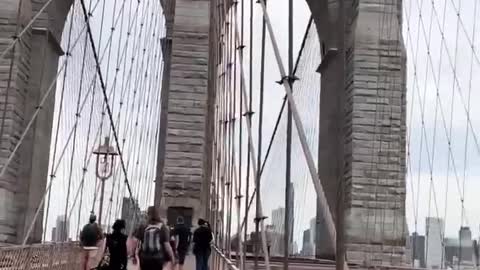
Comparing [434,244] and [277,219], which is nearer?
[434,244]

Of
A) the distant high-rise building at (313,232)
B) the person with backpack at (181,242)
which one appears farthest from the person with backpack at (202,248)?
the distant high-rise building at (313,232)

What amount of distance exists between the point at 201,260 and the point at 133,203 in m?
13.6

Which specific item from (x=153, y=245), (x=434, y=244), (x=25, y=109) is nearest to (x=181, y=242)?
(x=434, y=244)

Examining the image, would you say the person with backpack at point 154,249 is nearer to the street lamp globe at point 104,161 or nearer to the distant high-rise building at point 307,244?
the street lamp globe at point 104,161

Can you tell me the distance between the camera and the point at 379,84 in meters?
15.2

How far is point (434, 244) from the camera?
403 inches

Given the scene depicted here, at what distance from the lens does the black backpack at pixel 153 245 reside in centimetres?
578

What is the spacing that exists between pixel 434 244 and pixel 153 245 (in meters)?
5.46

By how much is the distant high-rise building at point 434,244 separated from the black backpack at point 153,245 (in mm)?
4928

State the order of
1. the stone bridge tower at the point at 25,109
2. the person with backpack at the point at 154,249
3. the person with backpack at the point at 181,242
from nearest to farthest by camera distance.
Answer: the person with backpack at the point at 154,249 < the person with backpack at the point at 181,242 < the stone bridge tower at the point at 25,109

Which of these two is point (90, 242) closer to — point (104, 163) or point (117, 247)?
point (117, 247)

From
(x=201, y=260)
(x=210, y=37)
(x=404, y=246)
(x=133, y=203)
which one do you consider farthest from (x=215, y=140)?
(x=201, y=260)

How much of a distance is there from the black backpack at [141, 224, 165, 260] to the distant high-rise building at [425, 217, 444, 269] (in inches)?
194

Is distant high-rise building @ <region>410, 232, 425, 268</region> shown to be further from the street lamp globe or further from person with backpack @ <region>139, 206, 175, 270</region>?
the street lamp globe
